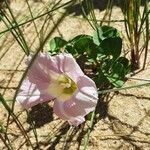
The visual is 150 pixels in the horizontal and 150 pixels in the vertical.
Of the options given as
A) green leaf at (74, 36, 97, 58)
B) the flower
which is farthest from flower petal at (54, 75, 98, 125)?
green leaf at (74, 36, 97, 58)

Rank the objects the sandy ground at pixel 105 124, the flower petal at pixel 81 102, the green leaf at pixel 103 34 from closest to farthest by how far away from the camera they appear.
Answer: the flower petal at pixel 81 102 → the sandy ground at pixel 105 124 → the green leaf at pixel 103 34

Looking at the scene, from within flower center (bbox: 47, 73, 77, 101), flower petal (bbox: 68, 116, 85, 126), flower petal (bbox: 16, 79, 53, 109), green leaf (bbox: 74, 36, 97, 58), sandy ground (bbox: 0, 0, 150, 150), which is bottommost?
sandy ground (bbox: 0, 0, 150, 150)

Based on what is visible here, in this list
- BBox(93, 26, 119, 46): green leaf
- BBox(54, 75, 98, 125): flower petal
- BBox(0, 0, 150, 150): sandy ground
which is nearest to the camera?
BBox(54, 75, 98, 125): flower petal

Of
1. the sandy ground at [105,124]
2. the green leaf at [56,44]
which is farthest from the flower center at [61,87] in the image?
the green leaf at [56,44]

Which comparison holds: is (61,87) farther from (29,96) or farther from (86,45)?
(86,45)

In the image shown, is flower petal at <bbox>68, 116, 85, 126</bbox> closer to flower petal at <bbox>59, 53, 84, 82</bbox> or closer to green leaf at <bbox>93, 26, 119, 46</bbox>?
flower petal at <bbox>59, 53, 84, 82</bbox>

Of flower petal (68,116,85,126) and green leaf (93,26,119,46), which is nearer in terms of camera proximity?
flower petal (68,116,85,126)

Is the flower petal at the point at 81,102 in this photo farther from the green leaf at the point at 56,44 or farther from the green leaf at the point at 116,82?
the green leaf at the point at 56,44
